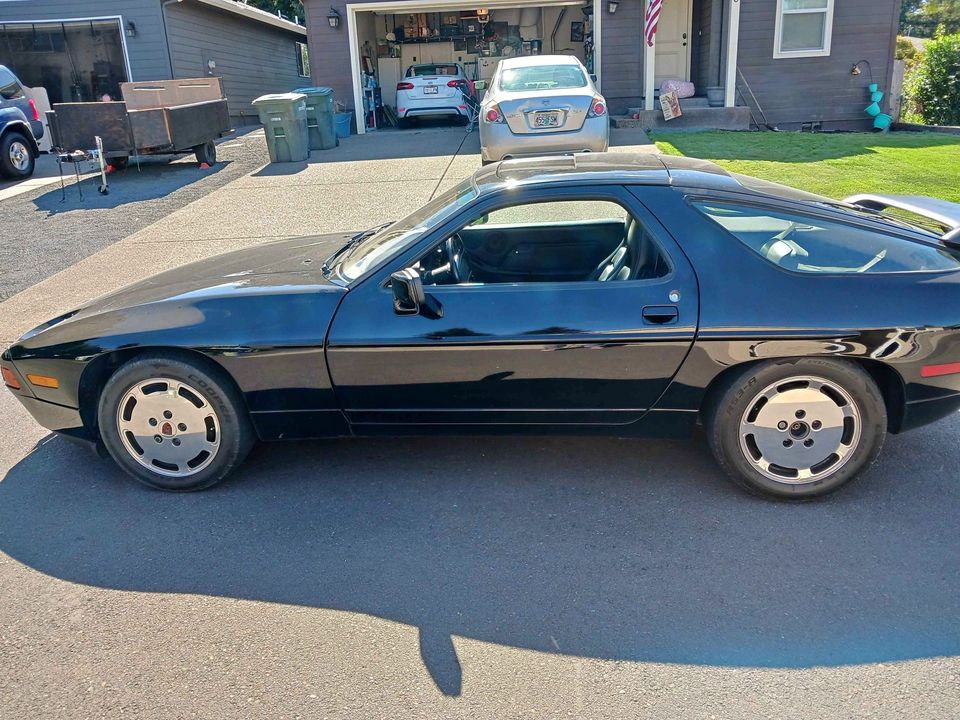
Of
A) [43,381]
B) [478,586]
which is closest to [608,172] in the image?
[478,586]

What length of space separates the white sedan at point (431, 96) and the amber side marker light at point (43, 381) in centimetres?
1582

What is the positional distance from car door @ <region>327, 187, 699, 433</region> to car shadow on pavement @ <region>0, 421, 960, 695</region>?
41 cm

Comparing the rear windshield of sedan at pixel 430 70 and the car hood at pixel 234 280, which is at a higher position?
the rear windshield of sedan at pixel 430 70

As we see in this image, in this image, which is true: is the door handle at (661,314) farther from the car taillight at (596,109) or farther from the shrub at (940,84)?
the shrub at (940,84)

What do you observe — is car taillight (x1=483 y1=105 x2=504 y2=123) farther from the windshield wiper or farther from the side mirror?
the side mirror

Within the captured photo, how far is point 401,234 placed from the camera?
4.01 metres

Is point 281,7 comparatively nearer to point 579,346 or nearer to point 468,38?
point 468,38

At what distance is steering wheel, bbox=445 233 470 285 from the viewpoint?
4164mm

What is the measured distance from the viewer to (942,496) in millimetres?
3668

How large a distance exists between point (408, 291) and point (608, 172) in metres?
1.15

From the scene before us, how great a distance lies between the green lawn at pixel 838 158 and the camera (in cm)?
1012

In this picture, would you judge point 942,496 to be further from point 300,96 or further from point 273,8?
point 273,8

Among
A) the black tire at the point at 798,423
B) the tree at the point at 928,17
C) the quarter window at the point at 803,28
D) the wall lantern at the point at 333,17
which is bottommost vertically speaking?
the black tire at the point at 798,423

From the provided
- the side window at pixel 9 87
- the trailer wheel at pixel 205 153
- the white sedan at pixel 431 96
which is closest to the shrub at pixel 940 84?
the white sedan at pixel 431 96
